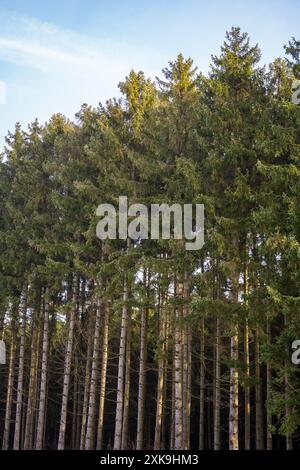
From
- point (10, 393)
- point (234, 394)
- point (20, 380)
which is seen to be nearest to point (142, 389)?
point (234, 394)

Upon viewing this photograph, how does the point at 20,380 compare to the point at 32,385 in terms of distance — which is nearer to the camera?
the point at 20,380

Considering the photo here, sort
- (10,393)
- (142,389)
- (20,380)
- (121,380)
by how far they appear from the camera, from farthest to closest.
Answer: (10,393), (20,380), (142,389), (121,380)

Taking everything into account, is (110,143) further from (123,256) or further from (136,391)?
(136,391)

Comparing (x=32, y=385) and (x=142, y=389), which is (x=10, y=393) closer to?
(x=32, y=385)

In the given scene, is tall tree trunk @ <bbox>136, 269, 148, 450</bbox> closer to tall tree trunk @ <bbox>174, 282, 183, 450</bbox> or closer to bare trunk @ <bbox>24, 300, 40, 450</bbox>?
tall tree trunk @ <bbox>174, 282, 183, 450</bbox>

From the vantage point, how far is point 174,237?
15898 millimetres

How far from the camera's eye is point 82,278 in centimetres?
2291

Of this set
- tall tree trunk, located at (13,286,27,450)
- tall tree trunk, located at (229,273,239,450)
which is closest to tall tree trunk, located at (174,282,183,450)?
tall tree trunk, located at (229,273,239,450)

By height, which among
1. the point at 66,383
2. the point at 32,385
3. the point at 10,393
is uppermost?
the point at 32,385

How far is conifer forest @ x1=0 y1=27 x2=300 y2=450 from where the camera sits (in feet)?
44.8

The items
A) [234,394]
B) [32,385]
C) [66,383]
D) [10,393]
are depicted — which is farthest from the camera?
[32,385]

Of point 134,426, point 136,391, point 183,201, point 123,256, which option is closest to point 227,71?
point 183,201

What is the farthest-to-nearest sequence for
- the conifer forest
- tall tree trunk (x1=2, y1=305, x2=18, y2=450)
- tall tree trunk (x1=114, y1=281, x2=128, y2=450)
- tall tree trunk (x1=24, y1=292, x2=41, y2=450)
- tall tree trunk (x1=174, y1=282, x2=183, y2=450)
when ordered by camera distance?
tall tree trunk (x1=2, y1=305, x2=18, y2=450) < tall tree trunk (x1=24, y1=292, x2=41, y2=450) < tall tree trunk (x1=114, y1=281, x2=128, y2=450) < tall tree trunk (x1=174, y1=282, x2=183, y2=450) < the conifer forest

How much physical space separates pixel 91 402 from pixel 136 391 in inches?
634
